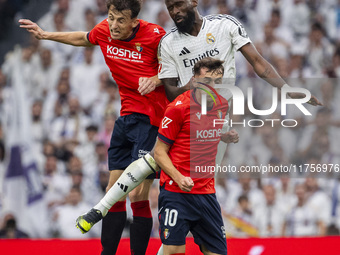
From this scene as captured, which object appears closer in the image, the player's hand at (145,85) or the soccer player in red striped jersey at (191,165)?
the soccer player in red striped jersey at (191,165)

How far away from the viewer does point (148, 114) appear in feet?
13.6

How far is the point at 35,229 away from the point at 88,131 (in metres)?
1.32

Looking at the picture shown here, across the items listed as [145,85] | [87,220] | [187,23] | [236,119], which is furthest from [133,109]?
[236,119]

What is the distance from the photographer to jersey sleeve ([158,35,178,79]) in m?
4.02

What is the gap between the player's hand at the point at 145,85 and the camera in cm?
392

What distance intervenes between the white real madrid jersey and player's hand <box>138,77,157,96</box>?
0.10 m

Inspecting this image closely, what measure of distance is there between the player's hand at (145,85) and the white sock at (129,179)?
Answer: 0.43 m

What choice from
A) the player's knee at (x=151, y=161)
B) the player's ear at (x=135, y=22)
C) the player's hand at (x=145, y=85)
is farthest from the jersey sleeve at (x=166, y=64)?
the player's knee at (x=151, y=161)

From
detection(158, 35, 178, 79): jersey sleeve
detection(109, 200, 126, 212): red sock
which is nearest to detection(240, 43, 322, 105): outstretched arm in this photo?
detection(158, 35, 178, 79): jersey sleeve

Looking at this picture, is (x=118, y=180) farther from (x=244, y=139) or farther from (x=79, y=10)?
(x=79, y=10)

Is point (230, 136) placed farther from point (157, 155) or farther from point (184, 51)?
point (184, 51)

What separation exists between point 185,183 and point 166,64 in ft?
3.15

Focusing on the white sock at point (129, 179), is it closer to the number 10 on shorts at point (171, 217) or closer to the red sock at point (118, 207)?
the red sock at point (118, 207)

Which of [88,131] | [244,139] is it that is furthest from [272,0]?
[88,131]
